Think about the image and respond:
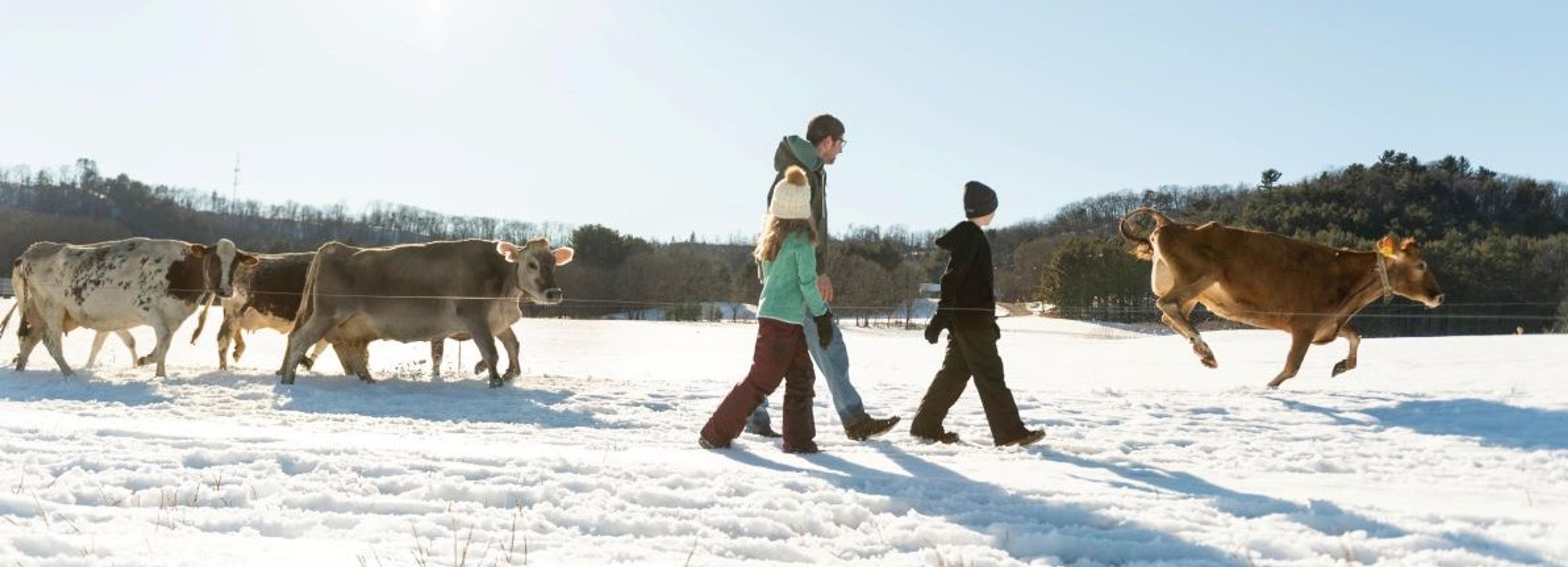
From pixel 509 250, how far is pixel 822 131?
563 centimetres

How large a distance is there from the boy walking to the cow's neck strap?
502 centimetres

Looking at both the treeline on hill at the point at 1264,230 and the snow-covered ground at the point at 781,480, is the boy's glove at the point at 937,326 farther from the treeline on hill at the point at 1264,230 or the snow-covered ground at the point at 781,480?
the treeline on hill at the point at 1264,230

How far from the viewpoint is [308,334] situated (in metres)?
11.7

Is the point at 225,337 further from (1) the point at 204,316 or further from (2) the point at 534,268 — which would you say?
(2) the point at 534,268

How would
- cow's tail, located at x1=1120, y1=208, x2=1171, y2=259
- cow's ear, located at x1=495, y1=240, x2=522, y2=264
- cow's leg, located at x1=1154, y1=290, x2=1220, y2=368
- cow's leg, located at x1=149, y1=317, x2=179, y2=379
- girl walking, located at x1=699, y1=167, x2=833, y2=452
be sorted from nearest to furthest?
girl walking, located at x1=699, y1=167, x2=833, y2=452 < cow's leg, located at x1=1154, y1=290, x2=1220, y2=368 < cow's tail, located at x1=1120, y1=208, x2=1171, y2=259 < cow's ear, located at x1=495, y1=240, x2=522, y2=264 < cow's leg, located at x1=149, y1=317, x2=179, y2=379

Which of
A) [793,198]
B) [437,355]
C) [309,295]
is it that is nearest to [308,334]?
[309,295]

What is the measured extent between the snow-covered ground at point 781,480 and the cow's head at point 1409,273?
772mm

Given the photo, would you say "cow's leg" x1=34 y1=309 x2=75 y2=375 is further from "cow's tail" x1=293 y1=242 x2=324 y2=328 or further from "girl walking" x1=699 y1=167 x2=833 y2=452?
"girl walking" x1=699 y1=167 x2=833 y2=452

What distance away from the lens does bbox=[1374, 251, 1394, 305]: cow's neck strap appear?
9891 millimetres

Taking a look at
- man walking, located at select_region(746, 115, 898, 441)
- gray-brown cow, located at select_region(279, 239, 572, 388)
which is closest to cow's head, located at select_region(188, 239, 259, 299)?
gray-brown cow, located at select_region(279, 239, 572, 388)

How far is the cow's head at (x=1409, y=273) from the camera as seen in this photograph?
9.96 metres

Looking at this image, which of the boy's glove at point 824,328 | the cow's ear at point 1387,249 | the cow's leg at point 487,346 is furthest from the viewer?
the cow's leg at point 487,346

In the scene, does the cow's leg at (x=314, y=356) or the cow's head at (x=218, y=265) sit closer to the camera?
the cow's head at (x=218, y=265)

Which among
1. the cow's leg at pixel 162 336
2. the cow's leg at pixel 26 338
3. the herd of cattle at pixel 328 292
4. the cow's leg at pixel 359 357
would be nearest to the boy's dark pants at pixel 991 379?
the herd of cattle at pixel 328 292
